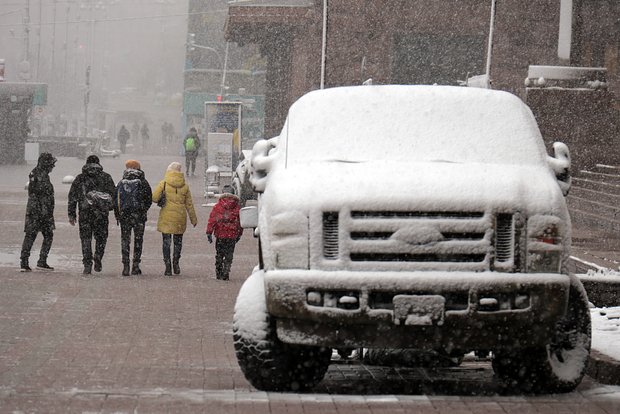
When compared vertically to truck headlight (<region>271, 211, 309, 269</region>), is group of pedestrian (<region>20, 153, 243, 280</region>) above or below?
below

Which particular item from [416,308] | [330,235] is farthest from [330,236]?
[416,308]

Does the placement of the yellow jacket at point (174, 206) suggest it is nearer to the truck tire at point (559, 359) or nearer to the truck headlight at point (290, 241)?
the truck tire at point (559, 359)

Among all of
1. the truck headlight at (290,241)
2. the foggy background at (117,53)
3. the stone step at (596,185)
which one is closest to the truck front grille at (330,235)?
the truck headlight at (290,241)

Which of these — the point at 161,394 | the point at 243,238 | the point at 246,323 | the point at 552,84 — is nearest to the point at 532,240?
the point at 246,323

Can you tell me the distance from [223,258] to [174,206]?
56.6 inches

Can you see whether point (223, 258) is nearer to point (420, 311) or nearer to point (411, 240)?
point (411, 240)

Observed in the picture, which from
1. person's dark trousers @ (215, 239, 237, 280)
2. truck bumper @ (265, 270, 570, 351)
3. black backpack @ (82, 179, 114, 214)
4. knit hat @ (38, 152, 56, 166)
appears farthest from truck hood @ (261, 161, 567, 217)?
knit hat @ (38, 152, 56, 166)

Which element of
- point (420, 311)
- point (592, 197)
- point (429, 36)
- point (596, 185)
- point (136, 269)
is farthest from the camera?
point (429, 36)

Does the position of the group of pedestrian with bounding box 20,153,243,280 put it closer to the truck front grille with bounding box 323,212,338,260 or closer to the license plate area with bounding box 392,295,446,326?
the truck front grille with bounding box 323,212,338,260

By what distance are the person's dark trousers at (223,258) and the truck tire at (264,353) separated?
9048mm

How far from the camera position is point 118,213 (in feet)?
62.4

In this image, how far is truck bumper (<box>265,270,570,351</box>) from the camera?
328 inches

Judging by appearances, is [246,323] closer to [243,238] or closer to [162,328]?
[162,328]

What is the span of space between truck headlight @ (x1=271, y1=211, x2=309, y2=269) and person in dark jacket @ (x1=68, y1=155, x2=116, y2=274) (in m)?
10.4
